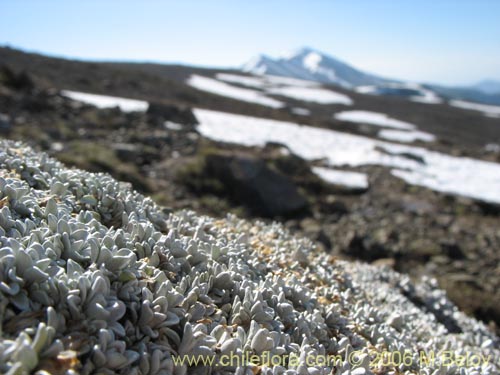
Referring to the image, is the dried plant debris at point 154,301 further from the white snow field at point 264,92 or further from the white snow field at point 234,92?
the white snow field at point 264,92

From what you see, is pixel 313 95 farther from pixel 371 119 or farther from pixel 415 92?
pixel 415 92

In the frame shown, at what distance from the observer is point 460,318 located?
6.44 meters

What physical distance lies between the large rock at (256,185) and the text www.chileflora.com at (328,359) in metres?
8.22

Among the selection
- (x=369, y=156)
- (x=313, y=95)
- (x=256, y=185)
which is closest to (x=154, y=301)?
(x=256, y=185)

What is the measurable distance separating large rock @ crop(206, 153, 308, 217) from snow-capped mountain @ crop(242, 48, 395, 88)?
135 metres

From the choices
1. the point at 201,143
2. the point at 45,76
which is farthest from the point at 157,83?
the point at 201,143

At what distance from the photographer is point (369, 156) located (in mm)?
18922

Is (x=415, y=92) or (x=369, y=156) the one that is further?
(x=415, y=92)

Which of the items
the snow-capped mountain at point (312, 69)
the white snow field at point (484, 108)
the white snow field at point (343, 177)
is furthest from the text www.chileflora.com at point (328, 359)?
the snow-capped mountain at point (312, 69)

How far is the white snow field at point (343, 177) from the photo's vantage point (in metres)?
14.4

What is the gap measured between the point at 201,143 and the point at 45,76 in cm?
2329

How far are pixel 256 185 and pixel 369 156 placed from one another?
27.5 feet

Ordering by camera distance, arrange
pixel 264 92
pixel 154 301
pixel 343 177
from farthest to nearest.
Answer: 1. pixel 264 92
2. pixel 343 177
3. pixel 154 301

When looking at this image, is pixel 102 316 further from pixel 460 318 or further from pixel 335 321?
pixel 460 318
